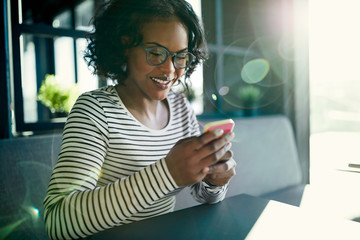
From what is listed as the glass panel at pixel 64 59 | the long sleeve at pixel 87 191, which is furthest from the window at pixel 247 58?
the glass panel at pixel 64 59

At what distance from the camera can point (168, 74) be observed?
1.01 metres

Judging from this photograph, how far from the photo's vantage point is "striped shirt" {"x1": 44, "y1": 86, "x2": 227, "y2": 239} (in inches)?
27.4

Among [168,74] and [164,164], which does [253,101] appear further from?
[164,164]

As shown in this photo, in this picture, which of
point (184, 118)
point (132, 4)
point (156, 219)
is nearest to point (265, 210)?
point (156, 219)

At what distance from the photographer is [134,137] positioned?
3.24 ft

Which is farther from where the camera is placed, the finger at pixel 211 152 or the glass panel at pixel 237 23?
the glass panel at pixel 237 23

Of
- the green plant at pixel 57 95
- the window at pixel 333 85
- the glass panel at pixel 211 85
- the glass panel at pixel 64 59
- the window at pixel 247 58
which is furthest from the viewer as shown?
the glass panel at pixel 64 59

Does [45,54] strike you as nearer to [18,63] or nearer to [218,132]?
[18,63]

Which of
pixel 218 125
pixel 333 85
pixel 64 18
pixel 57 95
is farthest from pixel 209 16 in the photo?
pixel 64 18

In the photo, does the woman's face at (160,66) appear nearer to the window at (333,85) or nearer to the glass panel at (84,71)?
the glass panel at (84,71)

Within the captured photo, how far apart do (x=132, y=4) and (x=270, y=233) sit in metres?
0.88

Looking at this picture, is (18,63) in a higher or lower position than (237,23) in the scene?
lower

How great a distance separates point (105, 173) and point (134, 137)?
0.51 ft

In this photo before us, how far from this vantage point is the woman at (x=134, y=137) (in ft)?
2.28
